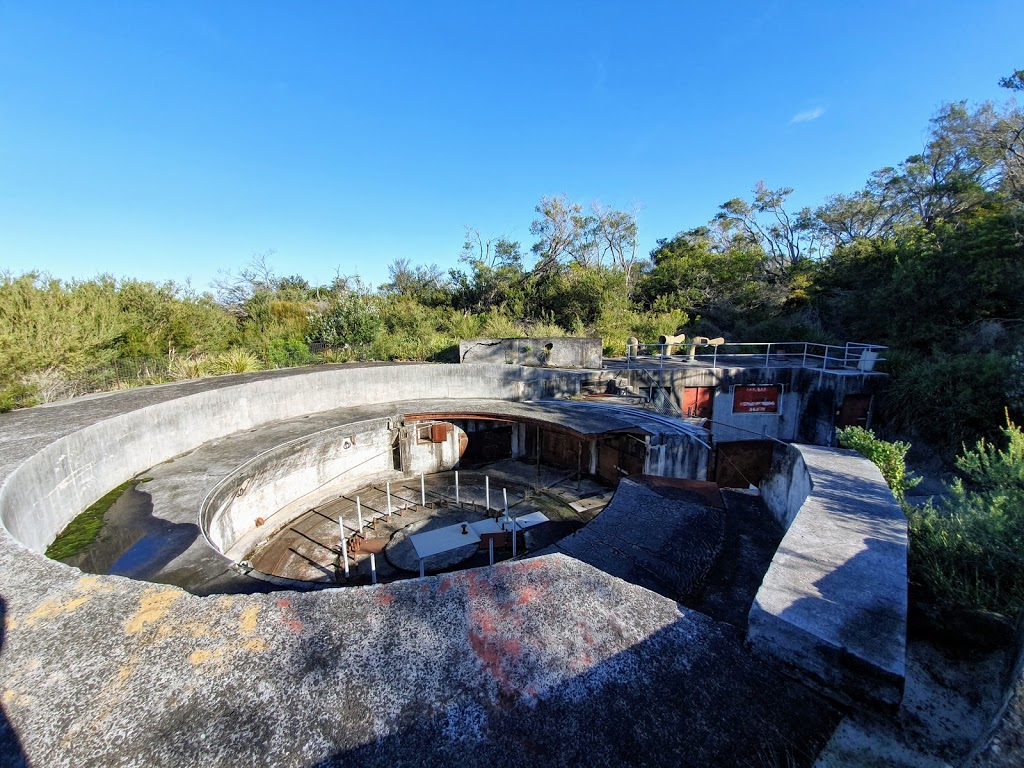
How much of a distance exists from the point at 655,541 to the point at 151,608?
4623 mm

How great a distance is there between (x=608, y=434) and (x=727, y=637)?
696 centimetres

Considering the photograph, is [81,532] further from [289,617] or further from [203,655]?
[289,617]

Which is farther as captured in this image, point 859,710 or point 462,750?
point 859,710

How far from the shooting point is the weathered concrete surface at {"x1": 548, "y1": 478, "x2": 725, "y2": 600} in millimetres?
4464

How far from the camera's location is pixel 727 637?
1903 millimetres

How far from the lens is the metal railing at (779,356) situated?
13.8 m

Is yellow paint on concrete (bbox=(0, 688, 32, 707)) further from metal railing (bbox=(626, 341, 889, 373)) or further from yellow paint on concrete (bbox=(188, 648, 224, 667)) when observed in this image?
metal railing (bbox=(626, 341, 889, 373))

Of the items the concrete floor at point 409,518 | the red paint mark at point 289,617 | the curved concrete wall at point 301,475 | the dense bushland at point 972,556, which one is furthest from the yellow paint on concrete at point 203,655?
the concrete floor at point 409,518

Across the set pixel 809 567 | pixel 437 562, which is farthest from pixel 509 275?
pixel 809 567

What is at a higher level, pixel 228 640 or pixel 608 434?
pixel 228 640

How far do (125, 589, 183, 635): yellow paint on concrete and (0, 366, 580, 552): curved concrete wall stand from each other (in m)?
2.88

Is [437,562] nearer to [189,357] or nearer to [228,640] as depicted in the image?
[228,640]

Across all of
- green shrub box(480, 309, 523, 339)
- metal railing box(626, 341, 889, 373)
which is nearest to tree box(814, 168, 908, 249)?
metal railing box(626, 341, 889, 373)

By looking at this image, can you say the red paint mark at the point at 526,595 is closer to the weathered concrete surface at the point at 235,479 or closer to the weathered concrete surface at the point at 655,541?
the weathered concrete surface at the point at 655,541
